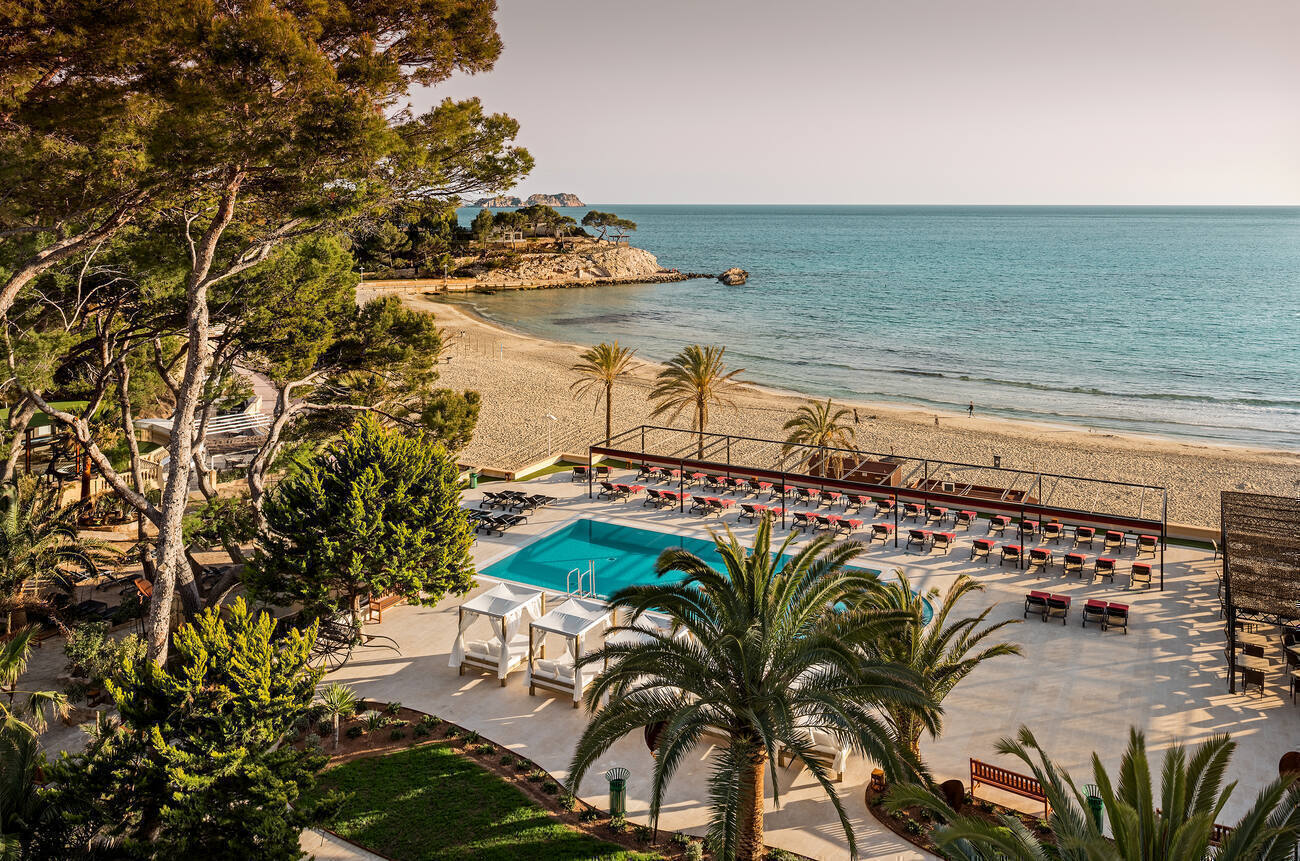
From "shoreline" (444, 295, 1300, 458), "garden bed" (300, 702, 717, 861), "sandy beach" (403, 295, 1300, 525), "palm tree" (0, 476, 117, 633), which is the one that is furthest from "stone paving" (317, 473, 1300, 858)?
"shoreline" (444, 295, 1300, 458)

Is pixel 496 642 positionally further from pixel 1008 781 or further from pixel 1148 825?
pixel 1148 825

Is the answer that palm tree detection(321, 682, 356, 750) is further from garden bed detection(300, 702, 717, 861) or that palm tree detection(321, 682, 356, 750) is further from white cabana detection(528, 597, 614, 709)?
white cabana detection(528, 597, 614, 709)

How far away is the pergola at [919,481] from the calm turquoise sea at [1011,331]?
50.3 feet

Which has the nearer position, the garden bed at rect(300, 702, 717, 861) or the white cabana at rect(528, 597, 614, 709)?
the garden bed at rect(300, 702, 717, 861)

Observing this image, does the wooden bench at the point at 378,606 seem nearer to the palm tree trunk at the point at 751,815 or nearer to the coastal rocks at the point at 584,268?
the palm tree trunk at the point at 751,815

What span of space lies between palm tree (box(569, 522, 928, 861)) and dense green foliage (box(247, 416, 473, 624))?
5819mm

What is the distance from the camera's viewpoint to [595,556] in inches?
845

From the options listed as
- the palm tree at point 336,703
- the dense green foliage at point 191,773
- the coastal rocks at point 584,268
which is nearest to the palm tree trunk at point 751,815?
the dense green foliage at point 191,773

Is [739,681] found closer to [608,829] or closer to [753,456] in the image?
[608,829]

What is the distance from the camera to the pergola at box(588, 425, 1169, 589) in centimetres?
2034

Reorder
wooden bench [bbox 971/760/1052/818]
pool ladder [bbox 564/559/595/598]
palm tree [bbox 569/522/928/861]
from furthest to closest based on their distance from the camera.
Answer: pool ladder [bbox 564/559/595/598] < wooden bench [bbox 971/760/1052/818] < palm tree [bbox 569/522/928/861]

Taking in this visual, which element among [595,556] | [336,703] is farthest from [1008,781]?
[595,556]

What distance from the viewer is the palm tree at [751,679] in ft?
28.5

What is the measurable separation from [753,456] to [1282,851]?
2553cm
